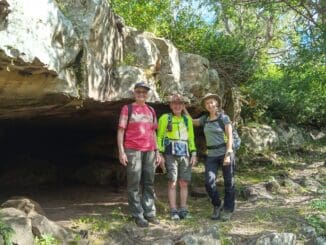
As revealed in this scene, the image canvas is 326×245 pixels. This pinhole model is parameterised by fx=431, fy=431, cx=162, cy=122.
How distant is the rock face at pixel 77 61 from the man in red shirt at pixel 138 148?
1.03m

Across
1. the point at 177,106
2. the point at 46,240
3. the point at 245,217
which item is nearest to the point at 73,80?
the point at 177,106

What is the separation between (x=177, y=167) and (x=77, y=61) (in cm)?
232

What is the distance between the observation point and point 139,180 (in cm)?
640

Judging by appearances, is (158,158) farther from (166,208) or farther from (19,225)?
(19,225)

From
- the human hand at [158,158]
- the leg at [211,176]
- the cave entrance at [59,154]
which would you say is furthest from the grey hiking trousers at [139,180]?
the cave entrance at [59,154]

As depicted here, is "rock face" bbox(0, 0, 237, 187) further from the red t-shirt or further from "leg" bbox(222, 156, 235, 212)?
"leg" bbox(222, 156, 235, 212)

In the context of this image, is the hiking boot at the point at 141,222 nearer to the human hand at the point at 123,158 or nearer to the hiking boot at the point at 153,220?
the hiking boot at the point at 153,220

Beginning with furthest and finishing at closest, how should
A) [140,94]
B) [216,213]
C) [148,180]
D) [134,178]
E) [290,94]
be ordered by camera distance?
[290,94] < [216,213] < [148,180] < [140,94] < [134,178]

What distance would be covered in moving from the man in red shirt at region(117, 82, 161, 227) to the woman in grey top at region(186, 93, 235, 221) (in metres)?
0.90

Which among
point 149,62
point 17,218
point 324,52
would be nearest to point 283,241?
point 17,218

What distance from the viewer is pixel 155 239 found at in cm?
595

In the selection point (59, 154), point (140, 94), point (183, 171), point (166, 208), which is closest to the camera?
point (140, 94)

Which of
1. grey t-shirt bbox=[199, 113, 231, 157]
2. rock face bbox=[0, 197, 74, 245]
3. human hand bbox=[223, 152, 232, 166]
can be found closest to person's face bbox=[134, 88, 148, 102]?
grey t-shirt bbox=[199, 113, 231, 157]

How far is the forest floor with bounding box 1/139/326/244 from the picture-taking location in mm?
6203
